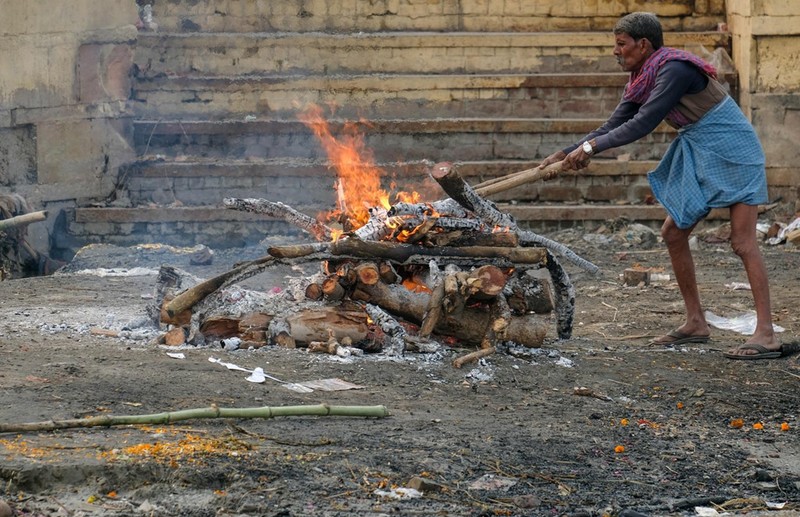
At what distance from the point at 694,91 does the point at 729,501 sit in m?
3.35

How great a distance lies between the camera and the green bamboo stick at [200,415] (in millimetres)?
4953

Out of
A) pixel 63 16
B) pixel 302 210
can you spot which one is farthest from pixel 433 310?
pixel 63 16

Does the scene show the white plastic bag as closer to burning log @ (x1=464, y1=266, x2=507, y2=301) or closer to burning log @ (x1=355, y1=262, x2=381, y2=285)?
burning log @ (x1=464, y1=266, x2=507, y2=301)

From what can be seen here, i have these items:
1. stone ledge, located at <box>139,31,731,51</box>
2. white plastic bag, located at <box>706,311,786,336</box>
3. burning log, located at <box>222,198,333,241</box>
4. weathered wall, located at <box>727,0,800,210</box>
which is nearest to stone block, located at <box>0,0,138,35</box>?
stone ledge, located at <box>139,31,731,51</box>

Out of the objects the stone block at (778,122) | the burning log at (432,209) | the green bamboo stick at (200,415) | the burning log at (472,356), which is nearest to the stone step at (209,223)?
the stone block at (778,122)

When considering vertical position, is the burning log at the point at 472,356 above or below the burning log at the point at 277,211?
below

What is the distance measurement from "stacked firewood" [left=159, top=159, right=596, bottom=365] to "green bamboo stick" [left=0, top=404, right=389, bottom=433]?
1371 mm

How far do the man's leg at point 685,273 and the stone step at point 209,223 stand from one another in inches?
212

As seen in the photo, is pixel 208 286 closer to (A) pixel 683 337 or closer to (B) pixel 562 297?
(B) pixel 562 297

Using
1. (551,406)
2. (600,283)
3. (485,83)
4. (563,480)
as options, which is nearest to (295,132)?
(485,83)

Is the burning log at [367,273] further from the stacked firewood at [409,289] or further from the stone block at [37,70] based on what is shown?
the stone block at [37,70]

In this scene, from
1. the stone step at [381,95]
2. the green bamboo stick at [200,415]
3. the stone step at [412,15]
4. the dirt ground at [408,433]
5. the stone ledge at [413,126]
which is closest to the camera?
the dirt ground at [408,433]

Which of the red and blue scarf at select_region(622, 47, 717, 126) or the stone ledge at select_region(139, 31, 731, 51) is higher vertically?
the stone ledge at select_region(139, 31, 731, 51)

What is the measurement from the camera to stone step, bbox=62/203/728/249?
13102 millimetres
